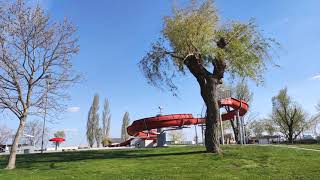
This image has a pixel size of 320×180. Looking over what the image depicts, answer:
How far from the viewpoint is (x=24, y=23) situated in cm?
2436

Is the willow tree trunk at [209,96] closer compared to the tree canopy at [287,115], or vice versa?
the willow tree trunk at [209,96]

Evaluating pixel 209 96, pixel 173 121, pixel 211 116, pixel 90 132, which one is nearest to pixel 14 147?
pixel 211 116

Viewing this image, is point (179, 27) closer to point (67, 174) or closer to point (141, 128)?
point (67, 174)

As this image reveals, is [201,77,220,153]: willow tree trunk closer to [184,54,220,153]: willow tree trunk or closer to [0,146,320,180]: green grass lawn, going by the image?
[184,54,220,153]: willow tree trunk

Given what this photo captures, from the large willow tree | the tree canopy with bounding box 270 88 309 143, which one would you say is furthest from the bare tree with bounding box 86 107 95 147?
the large willow tree

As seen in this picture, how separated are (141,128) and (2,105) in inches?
806

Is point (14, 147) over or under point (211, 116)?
under

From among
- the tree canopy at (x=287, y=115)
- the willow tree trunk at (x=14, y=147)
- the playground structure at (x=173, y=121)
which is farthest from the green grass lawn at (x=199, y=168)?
the tree canopy at (x=287, y=115)

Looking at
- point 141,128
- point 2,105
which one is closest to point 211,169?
point 2,105

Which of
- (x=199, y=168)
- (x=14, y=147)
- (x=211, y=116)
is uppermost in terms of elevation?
(x=211, y=116)

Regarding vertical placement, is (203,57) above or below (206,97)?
above

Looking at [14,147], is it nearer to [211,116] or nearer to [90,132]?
[211,116]

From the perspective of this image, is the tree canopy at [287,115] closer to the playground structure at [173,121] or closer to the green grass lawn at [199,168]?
the playground structure at [173,121]

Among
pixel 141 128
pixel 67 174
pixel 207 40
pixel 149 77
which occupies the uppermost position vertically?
pixel 207 40
